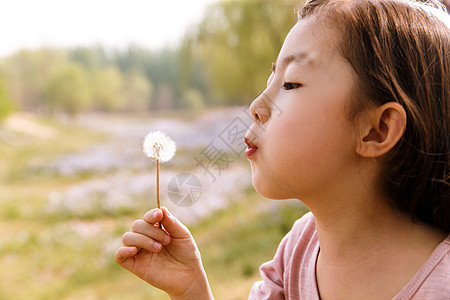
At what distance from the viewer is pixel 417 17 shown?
535 millimetres

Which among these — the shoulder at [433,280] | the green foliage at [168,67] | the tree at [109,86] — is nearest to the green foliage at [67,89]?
the green foliage at [168,67]

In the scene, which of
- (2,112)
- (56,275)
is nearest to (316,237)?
(56,275)

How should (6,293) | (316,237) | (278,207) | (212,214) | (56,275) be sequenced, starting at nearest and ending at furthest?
(316,237) → (6,293) → (56,275) → (278,207) → (212,214)

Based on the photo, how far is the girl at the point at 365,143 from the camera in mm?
515

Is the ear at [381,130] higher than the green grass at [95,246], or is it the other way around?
the ear at [381,130]

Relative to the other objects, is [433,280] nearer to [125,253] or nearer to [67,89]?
[125,253]

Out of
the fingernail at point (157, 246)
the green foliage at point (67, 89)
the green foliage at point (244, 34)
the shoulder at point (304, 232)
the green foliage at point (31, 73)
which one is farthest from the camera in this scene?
the green foliage at point (67, 89)

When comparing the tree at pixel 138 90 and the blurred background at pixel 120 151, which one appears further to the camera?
the tree at pixel 138 90

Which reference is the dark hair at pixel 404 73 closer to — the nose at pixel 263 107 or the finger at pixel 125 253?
the nose at pixel 263 107

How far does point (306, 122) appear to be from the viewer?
0.52 metres

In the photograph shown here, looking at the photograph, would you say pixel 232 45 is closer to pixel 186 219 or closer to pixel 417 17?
pixel 186 219

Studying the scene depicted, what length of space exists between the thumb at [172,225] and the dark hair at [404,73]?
30 centimetres

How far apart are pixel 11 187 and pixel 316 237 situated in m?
3.98

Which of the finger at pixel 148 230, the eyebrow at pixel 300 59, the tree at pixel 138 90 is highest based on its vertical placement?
the eyebrow at pixel 300 59
